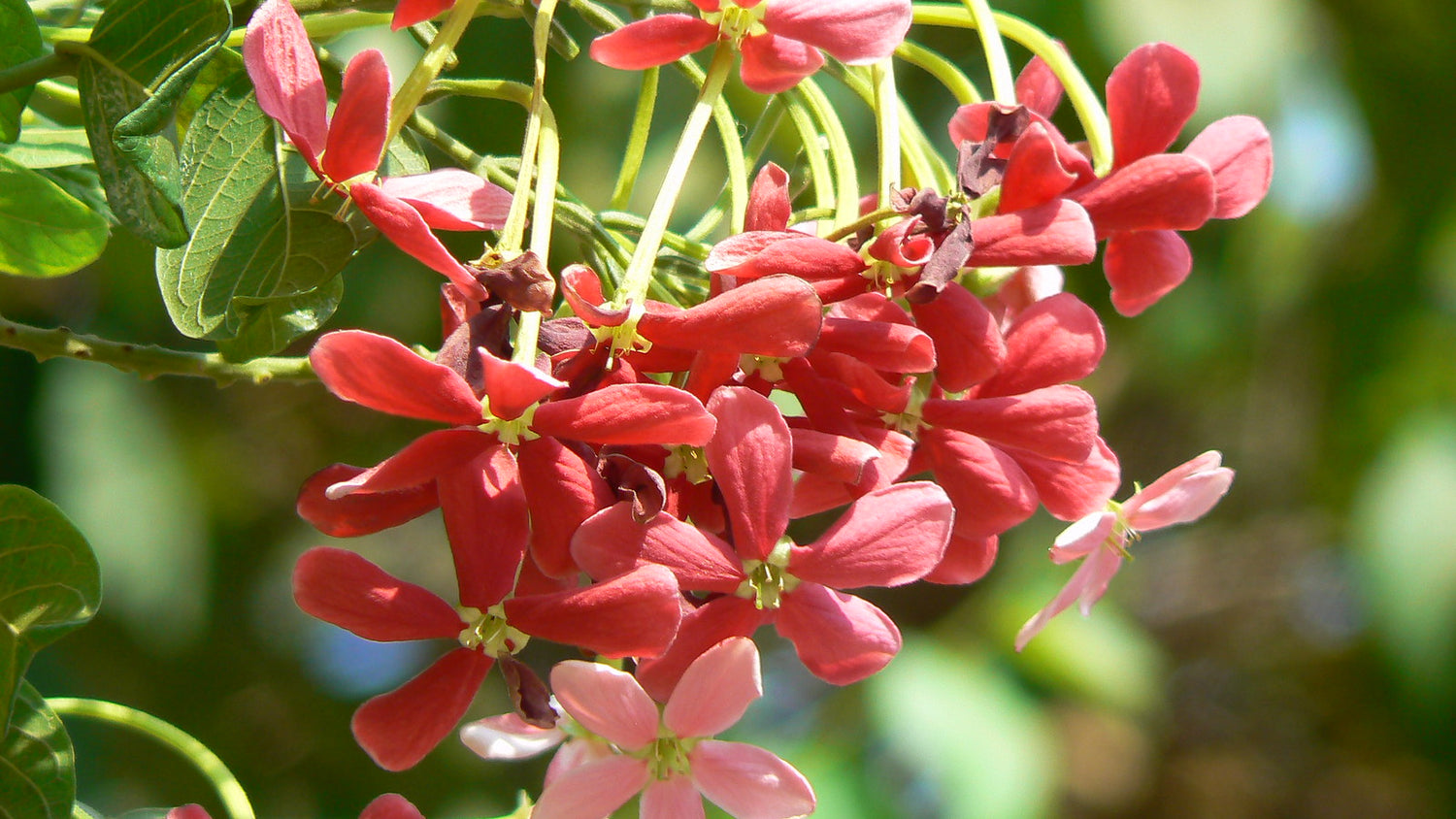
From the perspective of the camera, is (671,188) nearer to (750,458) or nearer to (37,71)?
(750,458)

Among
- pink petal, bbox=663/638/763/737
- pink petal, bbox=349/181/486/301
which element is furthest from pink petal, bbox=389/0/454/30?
pink petal, bbox=663/638/763/737

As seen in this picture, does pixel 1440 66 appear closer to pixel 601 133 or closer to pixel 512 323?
pixel 601 133

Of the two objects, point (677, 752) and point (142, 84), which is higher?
point (142, 84)

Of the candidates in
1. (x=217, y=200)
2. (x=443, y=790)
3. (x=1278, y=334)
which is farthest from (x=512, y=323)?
(x=1278, y=334)

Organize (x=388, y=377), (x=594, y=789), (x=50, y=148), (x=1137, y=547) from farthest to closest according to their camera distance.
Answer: (x=1137, y=547)
(x=50, y=148)
(x=594, y=789)
(x=388, y=377)

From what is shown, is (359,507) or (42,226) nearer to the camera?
(359,507)

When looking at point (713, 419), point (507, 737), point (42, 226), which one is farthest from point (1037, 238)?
point (42, 226)
